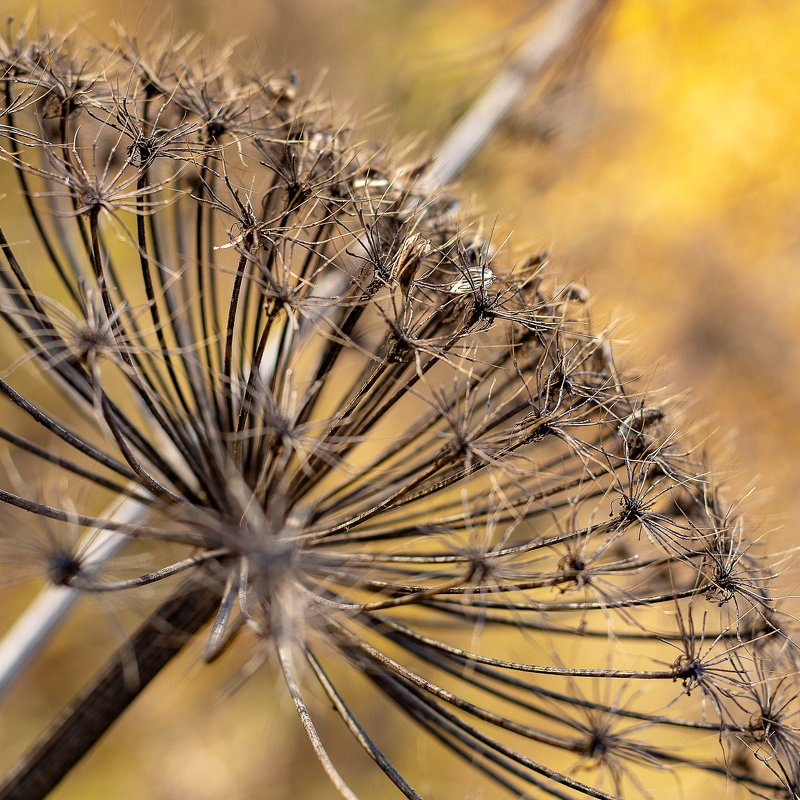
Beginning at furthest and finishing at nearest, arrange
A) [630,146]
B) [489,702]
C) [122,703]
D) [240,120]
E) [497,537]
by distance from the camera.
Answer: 1. [630,146]
2. [489,702]
3. [497,537]
4. [122,703]
5. [240,120]

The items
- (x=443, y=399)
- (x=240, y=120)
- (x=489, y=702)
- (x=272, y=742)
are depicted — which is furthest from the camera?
(x=489, y=702)

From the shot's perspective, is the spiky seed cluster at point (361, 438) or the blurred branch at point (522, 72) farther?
the blurred branch at point (522, 72)

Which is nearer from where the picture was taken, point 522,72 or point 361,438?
point 361,438

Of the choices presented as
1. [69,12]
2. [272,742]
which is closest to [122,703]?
[272,742]

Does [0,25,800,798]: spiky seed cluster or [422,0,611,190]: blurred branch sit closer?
[0,25,800,798]: spiky seed cluster

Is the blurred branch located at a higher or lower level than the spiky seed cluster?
higher

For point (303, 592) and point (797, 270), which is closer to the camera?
→ point (303, 592)

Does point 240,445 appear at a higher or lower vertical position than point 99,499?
higher

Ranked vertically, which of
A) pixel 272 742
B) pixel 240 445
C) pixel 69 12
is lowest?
pixel 272 742

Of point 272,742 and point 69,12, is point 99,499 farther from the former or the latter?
point 69,12

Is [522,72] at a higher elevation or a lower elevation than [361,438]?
higher

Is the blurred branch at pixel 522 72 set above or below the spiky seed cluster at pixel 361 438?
above
